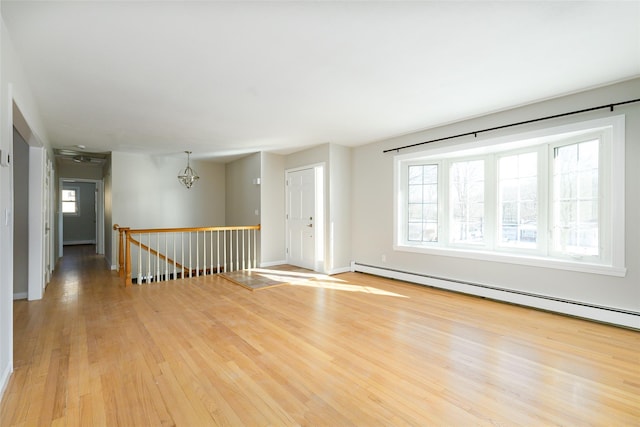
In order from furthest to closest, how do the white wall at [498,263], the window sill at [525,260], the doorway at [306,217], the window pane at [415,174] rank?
the doorway at [306,217] → the window pane at [415,174] → the window sill at [525,260] → the white wall at [498,263]

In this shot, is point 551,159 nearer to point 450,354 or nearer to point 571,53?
point 571,53

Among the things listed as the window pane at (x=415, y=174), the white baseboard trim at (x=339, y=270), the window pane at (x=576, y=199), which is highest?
the window pane at (x=415, y=174)

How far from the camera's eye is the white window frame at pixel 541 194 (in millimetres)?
2971

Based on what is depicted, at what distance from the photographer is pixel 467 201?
4434 mm

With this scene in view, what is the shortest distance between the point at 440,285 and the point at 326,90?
127 inches

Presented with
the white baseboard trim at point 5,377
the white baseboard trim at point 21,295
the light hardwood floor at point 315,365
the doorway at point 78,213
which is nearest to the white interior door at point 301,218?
the light hardwood floor at point 315,365

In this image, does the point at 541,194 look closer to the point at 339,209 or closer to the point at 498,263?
the point at 498,263

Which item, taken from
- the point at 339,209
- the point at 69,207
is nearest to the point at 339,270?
the point at 339,209

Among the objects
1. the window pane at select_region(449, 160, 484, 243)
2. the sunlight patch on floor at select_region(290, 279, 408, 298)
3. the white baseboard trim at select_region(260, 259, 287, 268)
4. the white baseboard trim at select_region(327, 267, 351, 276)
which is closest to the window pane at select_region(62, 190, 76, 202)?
the white baseboard trim at select_region(260, 259, 287, 268)

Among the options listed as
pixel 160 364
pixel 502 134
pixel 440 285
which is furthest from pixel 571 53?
pixel 160 364

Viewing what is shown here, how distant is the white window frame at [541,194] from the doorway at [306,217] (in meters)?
1.54

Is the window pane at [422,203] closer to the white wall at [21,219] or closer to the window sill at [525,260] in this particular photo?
the window sill at [525,260]

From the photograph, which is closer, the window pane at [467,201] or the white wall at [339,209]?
the window pane at [467,201]

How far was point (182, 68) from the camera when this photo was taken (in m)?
2.60
